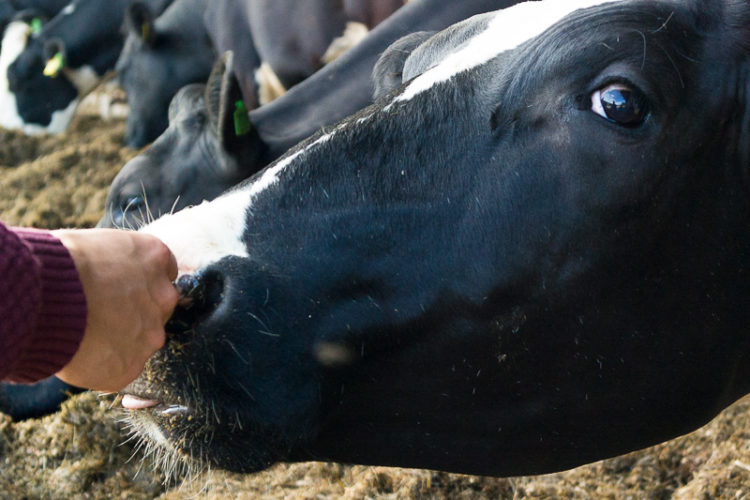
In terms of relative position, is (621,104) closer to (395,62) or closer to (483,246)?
(483,246)

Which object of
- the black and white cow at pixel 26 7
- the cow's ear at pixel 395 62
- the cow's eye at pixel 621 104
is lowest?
the cow's eye at pixel 621 104

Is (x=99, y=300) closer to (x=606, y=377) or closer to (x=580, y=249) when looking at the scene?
(x=580, y=249)

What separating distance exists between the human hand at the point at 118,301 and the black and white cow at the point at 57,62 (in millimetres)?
5551

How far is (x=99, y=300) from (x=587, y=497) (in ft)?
5.68

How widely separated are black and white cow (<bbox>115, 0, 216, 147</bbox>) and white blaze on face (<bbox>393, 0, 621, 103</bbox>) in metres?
4.11

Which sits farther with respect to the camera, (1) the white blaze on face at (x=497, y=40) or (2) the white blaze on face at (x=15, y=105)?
(2) the white blaze on face at (x=15, y=105)

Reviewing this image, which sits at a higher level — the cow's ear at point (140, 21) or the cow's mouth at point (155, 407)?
the cow's ear at point (140, 21)

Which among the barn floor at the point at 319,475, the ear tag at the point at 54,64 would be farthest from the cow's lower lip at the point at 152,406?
the ear tag at the point at 54,64

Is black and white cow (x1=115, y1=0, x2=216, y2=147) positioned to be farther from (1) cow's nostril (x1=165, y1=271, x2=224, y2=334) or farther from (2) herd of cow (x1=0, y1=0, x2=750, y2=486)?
(1) cow's nostril (x1=165, y1=271, x2=224, y2=334)

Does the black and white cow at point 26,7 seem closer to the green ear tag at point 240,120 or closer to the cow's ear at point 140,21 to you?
the cow's ear at point 140,21

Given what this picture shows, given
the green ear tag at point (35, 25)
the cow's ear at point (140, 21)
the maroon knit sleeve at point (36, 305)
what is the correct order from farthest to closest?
the green ear tag at point (35, 25), the cow's ear at point (140, 21), the maroon knit sleeve at point (36, 305)

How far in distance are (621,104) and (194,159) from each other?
2566 mm

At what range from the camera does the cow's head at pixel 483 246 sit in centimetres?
170

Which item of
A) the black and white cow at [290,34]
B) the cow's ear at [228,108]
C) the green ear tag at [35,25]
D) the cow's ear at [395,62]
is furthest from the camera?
the green ear tag at [35,25]
